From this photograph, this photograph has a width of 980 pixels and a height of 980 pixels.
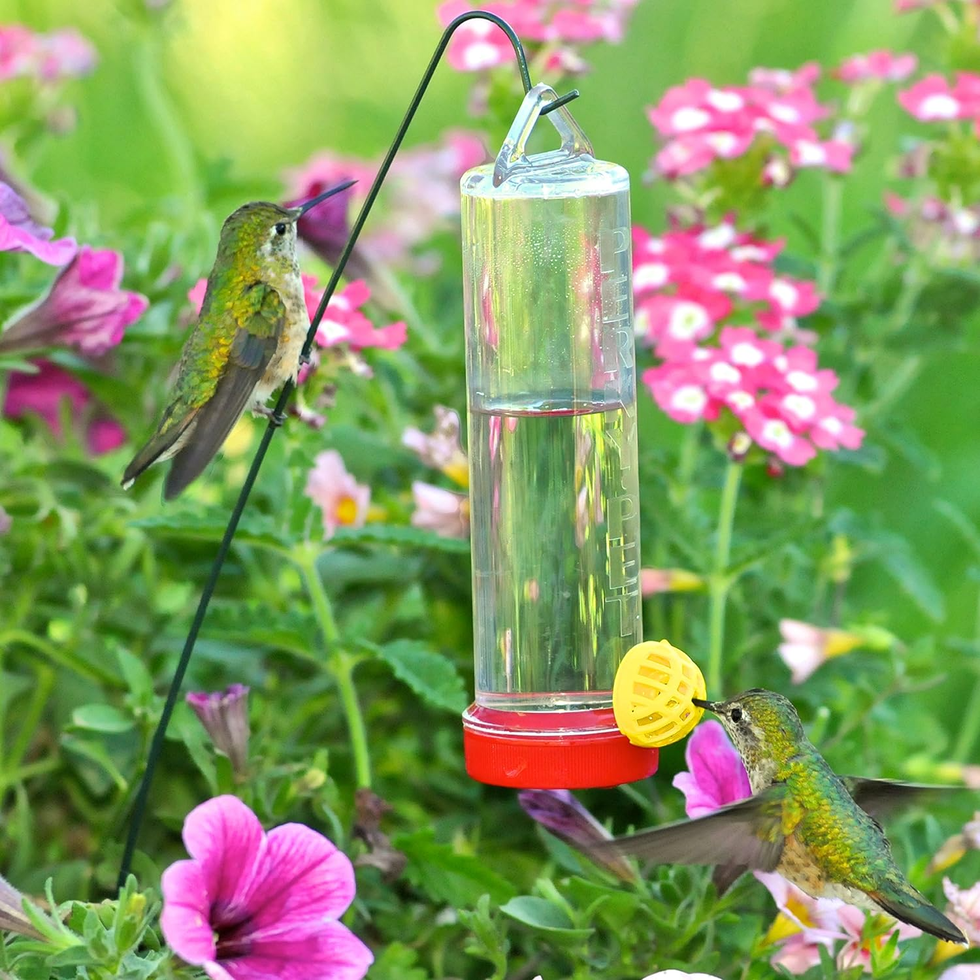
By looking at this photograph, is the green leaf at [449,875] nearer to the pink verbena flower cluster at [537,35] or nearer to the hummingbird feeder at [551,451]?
the hummingbird feeder at [551,451]

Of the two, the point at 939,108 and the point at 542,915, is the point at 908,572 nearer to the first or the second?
the point at 939,108

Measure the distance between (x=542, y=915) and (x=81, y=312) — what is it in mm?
854

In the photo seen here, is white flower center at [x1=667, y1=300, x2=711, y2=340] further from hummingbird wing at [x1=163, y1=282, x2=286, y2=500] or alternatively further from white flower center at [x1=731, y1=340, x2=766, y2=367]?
hummingbird wing at [x1=163, y1=282, x2=286, y2=500]

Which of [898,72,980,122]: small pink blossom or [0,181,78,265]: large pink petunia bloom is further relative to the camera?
[898,72,980,122]: small pink blossom

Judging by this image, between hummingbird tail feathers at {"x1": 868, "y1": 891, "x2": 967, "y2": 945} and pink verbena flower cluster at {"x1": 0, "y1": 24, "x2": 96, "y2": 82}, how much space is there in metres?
1.86

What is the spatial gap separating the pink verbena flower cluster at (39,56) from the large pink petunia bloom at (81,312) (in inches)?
34.1

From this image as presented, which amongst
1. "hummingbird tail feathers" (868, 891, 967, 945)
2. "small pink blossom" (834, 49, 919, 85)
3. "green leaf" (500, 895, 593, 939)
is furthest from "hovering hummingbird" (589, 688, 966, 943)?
"small pink blossom" (834, 49, 919, 85)

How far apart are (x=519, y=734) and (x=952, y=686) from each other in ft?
6.14

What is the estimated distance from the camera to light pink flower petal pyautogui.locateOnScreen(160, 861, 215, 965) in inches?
47.2

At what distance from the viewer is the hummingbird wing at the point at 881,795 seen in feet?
4.90

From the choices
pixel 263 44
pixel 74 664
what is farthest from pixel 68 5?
pixel 74 664

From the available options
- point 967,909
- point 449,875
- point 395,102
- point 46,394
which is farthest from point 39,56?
point 395,102

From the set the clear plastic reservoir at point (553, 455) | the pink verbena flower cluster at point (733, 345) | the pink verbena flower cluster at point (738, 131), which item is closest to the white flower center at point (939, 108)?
the pink verbena flower cluster at point (738, 131)

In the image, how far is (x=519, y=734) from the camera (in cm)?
146
